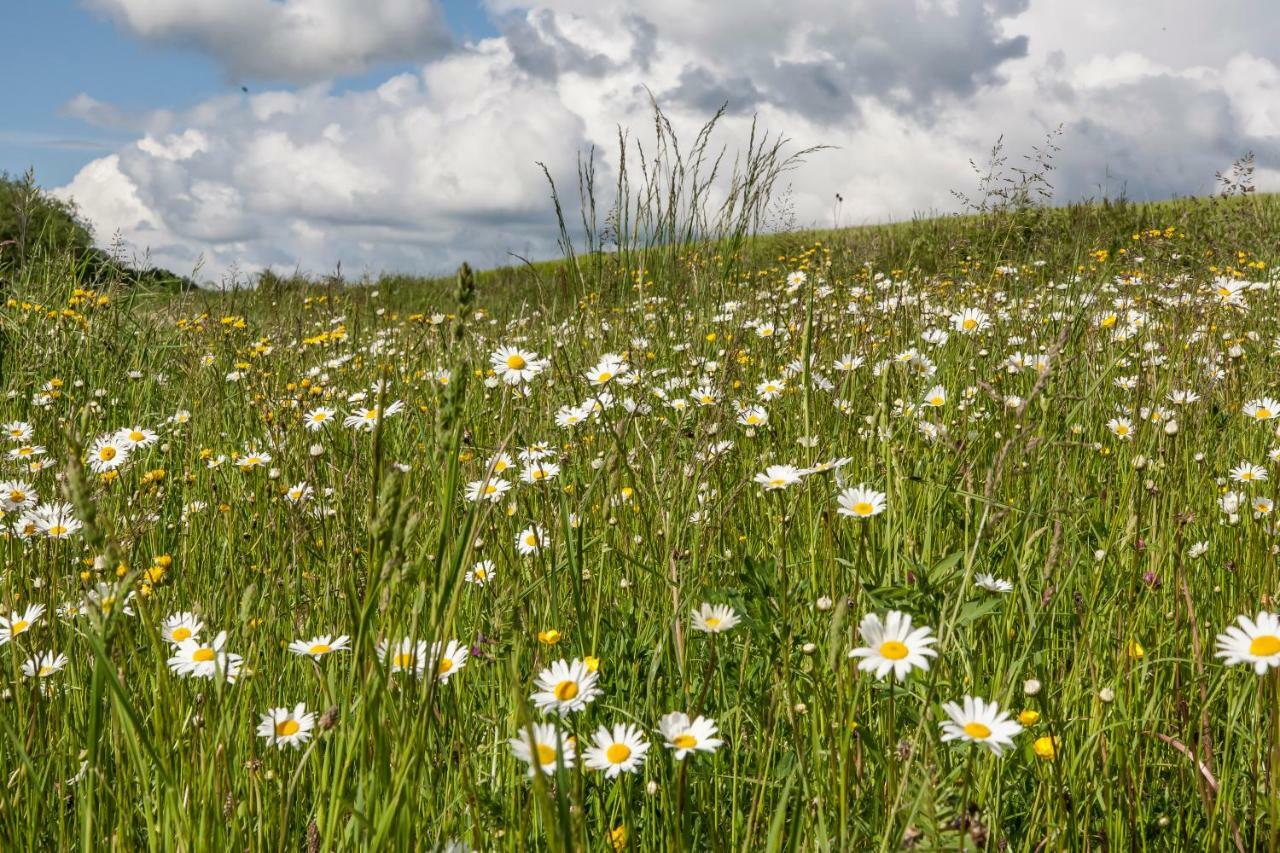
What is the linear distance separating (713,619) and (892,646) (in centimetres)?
28

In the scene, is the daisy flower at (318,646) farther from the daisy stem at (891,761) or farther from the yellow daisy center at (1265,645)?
the yellow daisy center at (1265,645)

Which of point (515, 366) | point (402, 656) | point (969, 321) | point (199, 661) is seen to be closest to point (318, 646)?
point (199, 661)

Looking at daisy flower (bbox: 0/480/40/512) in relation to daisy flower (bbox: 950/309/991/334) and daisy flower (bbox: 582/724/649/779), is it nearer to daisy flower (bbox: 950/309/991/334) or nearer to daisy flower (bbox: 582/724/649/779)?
daisy flower (bbox: 582/724/649/779)

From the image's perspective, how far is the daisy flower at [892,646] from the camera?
105 centimetres

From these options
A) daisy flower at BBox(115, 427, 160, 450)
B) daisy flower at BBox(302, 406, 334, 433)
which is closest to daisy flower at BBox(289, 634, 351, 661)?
daisy flower at BBox(302, 406, 334, 433)

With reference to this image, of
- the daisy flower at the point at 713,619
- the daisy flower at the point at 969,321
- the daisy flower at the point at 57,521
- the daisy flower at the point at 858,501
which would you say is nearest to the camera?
the daisy flower at the point at 713,619

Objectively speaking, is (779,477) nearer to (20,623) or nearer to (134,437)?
(20,623)

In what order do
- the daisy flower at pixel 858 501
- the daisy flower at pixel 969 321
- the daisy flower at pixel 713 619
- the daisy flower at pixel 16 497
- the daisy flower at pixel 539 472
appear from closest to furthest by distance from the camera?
the daisy flower at pixel 713 619 < the daisy flower at pixel 858 501 < the daisy flower at pixel 539 472 < the daisy flower at pixel 16 497 < the daisy flower at pixel 969 321

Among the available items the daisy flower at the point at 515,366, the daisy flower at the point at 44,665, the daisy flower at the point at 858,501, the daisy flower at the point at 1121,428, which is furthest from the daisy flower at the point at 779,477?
the daisy flower at the point at 1121,428

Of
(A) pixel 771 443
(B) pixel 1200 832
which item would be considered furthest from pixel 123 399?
(B) pixel 1200 832

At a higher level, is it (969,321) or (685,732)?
(969,321)

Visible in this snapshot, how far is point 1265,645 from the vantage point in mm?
1093

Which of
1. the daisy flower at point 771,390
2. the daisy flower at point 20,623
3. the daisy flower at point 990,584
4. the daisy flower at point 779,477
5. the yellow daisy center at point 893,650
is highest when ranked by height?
the daisy flower at point 771,390

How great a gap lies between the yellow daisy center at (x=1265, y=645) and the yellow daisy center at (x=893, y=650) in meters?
0.41
